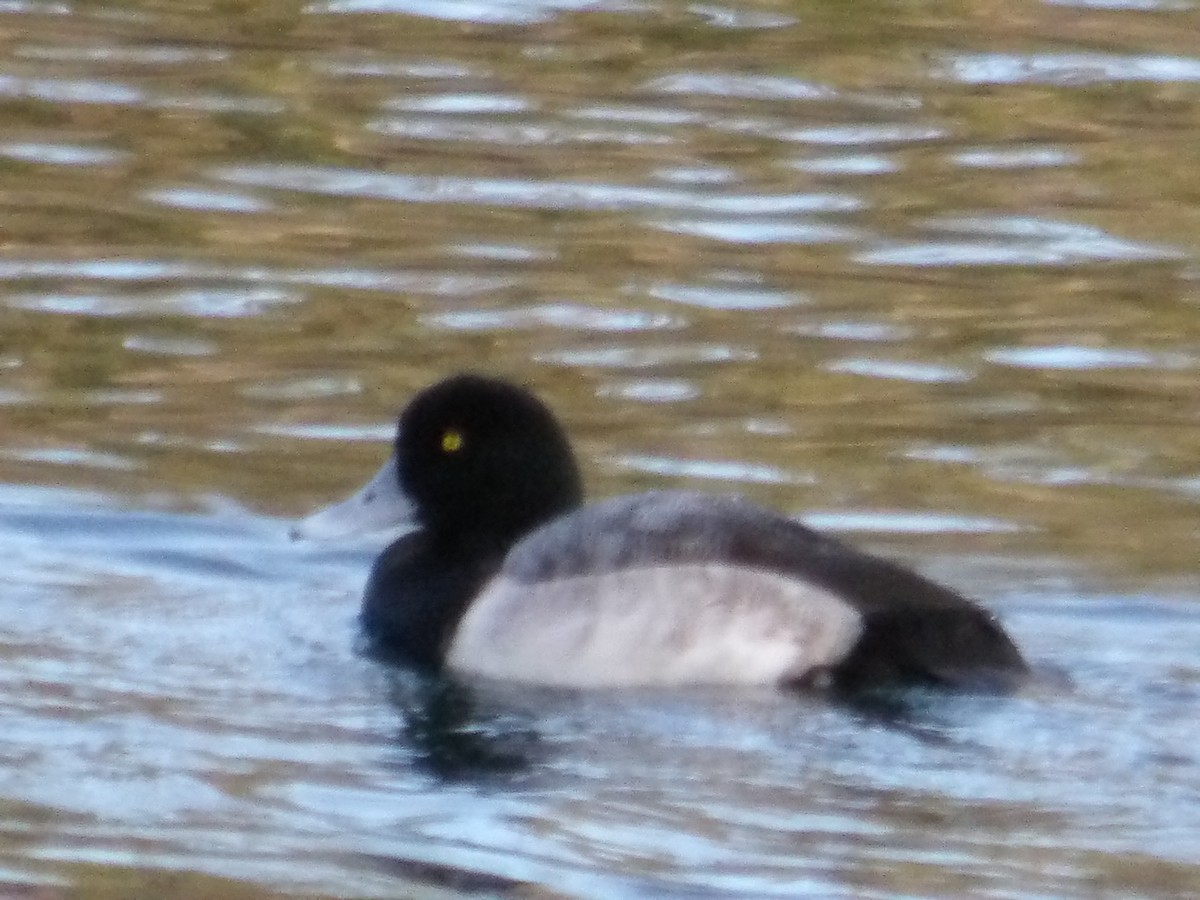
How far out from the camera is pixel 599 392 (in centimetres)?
1121

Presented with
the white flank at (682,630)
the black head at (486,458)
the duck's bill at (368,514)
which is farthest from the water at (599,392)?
the black head at (486,458)

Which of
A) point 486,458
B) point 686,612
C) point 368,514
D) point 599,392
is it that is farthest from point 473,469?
point 599,392

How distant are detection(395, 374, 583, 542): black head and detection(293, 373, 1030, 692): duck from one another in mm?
45

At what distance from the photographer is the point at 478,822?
24.4 ft

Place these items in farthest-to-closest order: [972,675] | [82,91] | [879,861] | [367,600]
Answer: [82,91] < [367,600] < [972,675] < [879,861]

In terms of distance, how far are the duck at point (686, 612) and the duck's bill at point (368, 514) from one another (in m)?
0.27

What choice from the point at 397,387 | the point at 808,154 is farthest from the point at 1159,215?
the point at 397,387

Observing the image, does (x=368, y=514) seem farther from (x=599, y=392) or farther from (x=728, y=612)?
(x=599, y=392)

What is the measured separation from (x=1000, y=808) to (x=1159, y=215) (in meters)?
6.23

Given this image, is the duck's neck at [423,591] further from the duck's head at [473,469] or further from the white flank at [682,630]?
the white flank at [682,630]

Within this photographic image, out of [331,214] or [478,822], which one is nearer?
[478,822]

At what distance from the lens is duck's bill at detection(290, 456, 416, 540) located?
9.18 metres

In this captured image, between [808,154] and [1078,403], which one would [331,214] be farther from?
[1078,403]

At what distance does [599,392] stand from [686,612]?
112 inches
